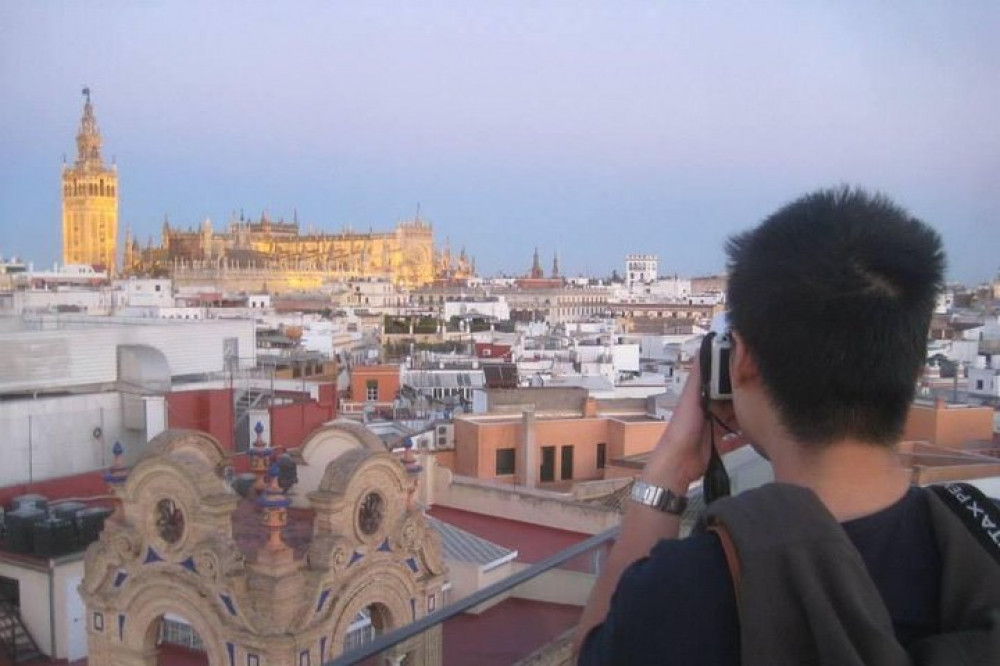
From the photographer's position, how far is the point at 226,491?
4422mm

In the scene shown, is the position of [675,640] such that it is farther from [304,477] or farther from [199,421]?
[199,421]

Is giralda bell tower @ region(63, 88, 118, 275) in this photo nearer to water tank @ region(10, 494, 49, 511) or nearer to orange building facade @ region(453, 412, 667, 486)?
orange building facade @ region(453, 412, 667, 486)

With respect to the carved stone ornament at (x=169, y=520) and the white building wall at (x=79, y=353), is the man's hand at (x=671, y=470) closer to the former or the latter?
the carved stone ornament at (x=169, y=520)

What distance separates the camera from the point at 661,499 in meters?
1.12

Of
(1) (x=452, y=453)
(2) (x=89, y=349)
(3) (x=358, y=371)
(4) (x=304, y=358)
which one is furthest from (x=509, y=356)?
(2) (x=89, y=349)

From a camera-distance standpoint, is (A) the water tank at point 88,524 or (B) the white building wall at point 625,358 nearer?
(A) the water tank at point 88,524

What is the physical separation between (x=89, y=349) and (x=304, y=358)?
1295 centimetres

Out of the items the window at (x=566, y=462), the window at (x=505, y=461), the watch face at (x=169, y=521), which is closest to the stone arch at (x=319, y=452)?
the watch face at (x=169, y=521)

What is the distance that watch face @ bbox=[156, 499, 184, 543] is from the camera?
4449 mm

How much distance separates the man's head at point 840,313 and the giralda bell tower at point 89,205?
62.7 m

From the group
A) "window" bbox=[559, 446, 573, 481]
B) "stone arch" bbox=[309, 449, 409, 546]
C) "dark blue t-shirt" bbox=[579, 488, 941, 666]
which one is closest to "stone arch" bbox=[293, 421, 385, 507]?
"stone arch" bbox=[309, 449, 409, 546]

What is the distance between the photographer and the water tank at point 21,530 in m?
5.62

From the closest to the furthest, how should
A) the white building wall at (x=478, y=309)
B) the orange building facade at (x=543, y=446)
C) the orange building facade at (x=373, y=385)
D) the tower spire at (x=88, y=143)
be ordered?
the orange building facade at (x=543, y=446) → the orange building facade at (x=373, y=385) → the white building wall at (x=478, y=309) → the tower spire at (x=88, y=143)

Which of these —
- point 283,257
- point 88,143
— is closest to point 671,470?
point 88,143
